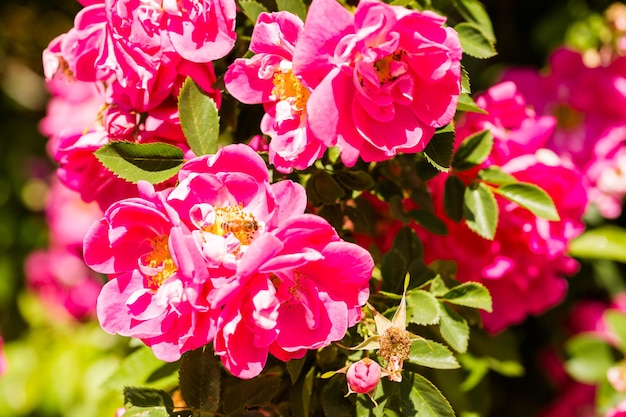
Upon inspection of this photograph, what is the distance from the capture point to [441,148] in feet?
2.79

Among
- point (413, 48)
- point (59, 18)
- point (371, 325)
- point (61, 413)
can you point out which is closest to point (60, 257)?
point (61, 413)

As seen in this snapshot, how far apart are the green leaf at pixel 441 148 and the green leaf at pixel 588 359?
87 centimetres

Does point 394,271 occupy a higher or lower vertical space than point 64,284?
higher

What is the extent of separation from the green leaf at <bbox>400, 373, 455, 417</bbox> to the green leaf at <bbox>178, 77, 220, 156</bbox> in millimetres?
382

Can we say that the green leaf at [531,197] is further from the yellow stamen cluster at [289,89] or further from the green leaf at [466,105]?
the yellow stamen cluster at [289,89]

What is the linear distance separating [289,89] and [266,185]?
14 cm

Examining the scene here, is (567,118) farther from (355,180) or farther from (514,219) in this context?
(355,180)

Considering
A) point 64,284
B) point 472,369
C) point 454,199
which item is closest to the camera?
point 454,199

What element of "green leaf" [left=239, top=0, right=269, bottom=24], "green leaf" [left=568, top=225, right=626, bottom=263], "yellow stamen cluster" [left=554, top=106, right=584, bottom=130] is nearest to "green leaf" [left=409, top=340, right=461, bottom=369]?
"green leaf" [left=239, top=0, right=269, bottom=24]

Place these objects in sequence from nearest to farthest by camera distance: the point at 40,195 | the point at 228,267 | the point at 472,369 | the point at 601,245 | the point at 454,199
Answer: the point at 228,267, the point at 454,199, the point at 472,369, the point at 601,245, the point at 40,195

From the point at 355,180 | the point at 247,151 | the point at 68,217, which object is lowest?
the point at 68,217

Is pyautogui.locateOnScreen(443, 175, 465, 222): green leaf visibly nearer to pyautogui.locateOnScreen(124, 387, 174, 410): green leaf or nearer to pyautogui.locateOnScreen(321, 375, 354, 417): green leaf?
pyautogui.locateOnScreen(321, 375, 354, 417): green leaf

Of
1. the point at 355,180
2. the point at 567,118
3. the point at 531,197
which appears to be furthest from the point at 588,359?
the point at 355,180

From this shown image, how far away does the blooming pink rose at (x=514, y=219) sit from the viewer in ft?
3.64
